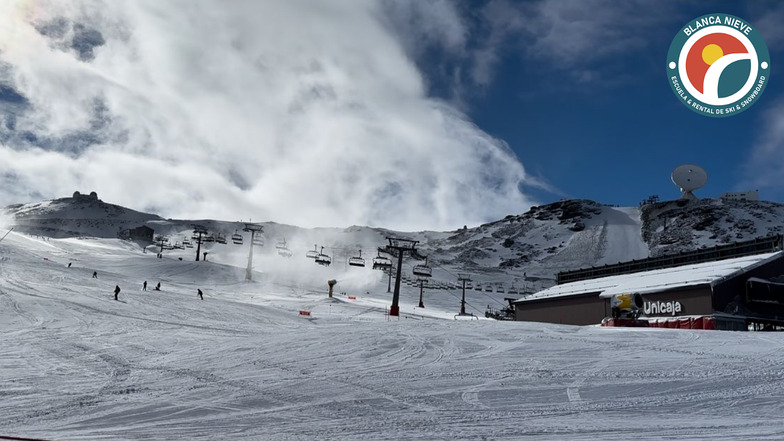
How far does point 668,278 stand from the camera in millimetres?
38562

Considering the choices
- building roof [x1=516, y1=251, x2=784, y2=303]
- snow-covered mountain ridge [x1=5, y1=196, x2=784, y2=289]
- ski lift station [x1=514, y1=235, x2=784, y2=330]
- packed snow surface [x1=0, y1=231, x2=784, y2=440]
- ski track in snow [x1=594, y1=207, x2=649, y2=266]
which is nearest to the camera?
packed snow surface [x1=0, y1=231, x2=784, y2=440]

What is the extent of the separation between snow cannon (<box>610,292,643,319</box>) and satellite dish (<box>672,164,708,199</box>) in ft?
417

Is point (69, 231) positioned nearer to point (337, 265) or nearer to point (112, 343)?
point (337, 265)

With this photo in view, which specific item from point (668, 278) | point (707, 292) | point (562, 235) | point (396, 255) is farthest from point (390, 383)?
point (562, 235)

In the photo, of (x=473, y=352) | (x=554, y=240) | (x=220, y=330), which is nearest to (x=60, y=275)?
(x=220, y=330)

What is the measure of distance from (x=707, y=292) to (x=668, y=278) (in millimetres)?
5651

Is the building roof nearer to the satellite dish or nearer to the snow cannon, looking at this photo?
the snow cannon

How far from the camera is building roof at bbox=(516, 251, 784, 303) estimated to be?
34.3 m

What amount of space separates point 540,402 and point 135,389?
7.95 meters

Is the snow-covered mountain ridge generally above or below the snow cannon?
above

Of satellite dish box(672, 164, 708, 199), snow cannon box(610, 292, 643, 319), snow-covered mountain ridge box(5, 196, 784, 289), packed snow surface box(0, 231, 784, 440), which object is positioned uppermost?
satellite dish box(672, 164, 708, 199)

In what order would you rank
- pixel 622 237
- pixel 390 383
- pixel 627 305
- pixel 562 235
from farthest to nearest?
pixel 562 235 < pixel 622 237 < pixel 627 305 < pixel 390 383

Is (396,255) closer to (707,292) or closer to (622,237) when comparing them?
(707,292)

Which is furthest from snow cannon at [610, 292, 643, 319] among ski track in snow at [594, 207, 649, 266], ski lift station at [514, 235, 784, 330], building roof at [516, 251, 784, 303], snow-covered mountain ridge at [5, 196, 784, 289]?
ski track in snow at [594, 207, 649, 266]
